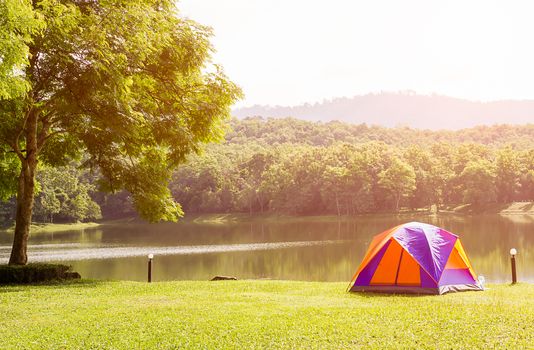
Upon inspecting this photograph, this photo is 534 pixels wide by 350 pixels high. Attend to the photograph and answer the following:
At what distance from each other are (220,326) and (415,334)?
11.3 feet

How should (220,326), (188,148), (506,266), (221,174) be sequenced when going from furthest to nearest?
(221,174), (506,266), (188,148), (220,326)

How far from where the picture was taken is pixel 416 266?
47.0 feet

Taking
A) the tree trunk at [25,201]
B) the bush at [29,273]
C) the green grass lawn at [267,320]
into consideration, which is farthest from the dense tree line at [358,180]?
the green grass lawn at [267,320]

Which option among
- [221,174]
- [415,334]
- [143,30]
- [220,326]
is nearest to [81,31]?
[143,30]

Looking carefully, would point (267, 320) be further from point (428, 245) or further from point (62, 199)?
point (62, 199)

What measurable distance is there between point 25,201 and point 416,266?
1344cm

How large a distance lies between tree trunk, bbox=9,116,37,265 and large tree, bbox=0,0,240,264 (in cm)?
4

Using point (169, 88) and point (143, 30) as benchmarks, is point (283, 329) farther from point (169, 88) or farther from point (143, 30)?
point (169, 88)

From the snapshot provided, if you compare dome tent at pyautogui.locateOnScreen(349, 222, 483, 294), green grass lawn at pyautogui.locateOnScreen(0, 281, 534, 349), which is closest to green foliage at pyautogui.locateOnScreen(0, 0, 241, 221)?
green grass lawn at pyautogui.locateOnScreen(0, 281, 534, 349)

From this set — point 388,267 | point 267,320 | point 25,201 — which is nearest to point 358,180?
point 25,201

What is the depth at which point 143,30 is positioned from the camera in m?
16.8

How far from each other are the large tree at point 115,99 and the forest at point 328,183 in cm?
5668

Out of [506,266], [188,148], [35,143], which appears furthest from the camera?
[506,266]

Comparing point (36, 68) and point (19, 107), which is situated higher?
point (36, 68)
